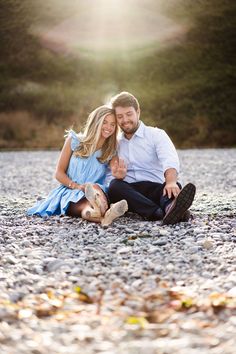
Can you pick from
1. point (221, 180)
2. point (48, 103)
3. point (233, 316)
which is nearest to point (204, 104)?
point (48, 103)

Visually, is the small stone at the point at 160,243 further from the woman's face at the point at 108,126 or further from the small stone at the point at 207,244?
the woman's face at the point at 108,126

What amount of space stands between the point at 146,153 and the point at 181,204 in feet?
3.84

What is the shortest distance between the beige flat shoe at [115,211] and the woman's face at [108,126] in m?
1.12

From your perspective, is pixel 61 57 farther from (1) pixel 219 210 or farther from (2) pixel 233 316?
(2) pixel 233 316

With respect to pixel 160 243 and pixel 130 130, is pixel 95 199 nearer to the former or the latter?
pixel 130 130

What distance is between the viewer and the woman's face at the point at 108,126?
741cm

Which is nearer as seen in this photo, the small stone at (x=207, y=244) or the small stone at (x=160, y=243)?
the small stone at (x=207, y=244)

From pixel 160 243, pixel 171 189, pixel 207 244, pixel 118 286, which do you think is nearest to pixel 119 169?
pixel 171 189

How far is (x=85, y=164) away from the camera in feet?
25.6

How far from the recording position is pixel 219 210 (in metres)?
8.70

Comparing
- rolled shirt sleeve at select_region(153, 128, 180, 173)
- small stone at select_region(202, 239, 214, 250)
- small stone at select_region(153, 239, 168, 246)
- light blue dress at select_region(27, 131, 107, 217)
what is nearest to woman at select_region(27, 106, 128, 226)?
light blue dress at select_region(27, 131, 107, 217)

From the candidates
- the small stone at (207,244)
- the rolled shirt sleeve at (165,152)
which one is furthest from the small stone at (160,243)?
the rolled shirt sleeve at (165,152)

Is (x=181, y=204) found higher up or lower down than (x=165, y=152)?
lower down

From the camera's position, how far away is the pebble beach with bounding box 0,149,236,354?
12.0ft
